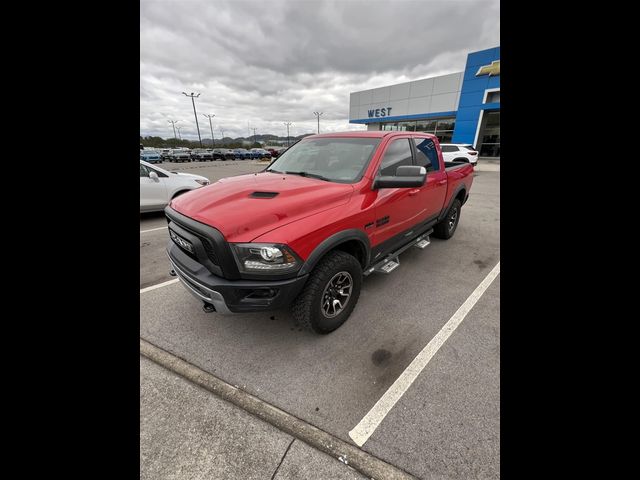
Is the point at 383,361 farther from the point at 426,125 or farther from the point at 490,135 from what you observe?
the point at 426,125

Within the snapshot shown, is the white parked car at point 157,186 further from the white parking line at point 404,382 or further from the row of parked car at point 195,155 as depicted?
the row of parked car at point 195,155

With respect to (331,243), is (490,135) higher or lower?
higher

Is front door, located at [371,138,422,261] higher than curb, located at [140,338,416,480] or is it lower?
higher

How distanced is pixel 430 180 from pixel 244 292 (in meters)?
2.94

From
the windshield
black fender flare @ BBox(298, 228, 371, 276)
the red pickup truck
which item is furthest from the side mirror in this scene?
black fender flare @ BBox(298, 228, 371, 276)

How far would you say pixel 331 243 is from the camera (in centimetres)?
225

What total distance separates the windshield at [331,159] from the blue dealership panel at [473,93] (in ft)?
85.9

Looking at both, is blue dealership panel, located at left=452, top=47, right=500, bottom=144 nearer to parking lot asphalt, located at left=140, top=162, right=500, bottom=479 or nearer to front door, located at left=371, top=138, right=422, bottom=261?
front door, located at left=371, top=138, right=422, bottom=261

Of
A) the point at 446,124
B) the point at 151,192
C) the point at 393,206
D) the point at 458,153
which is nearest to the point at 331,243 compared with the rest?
the point at 393,206

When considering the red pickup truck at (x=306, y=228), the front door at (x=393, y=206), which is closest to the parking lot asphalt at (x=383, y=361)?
the red pickup truck at (x=306, y=228)

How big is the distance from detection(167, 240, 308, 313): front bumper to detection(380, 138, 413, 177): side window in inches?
63.5

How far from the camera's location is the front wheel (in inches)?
89.7
